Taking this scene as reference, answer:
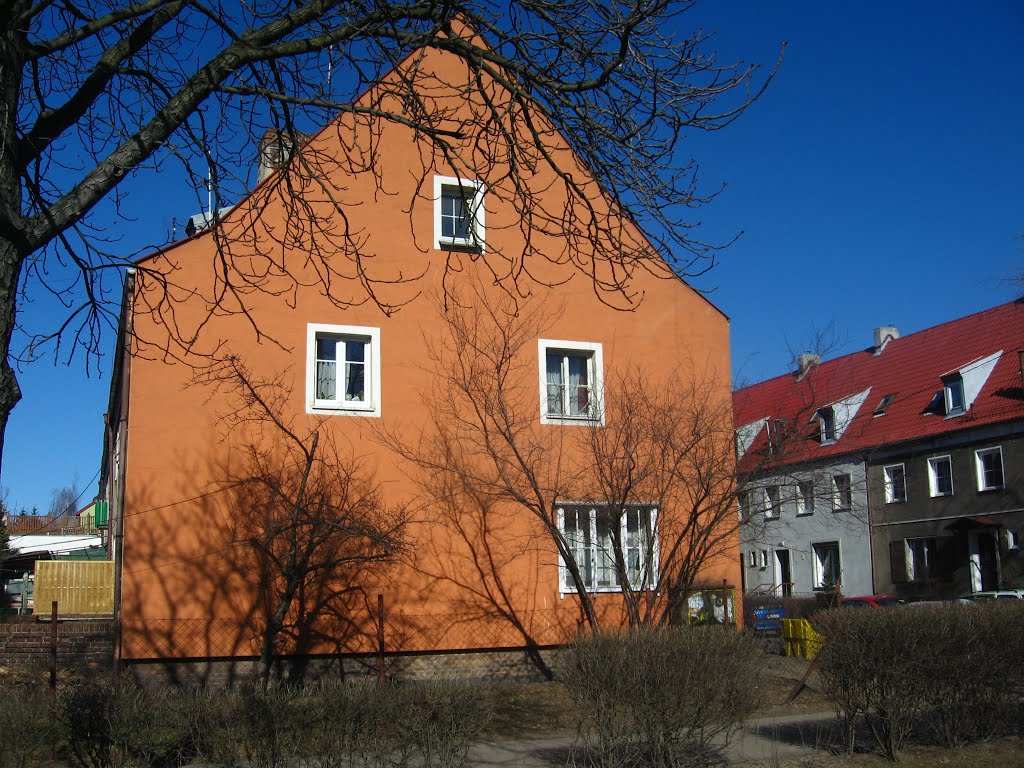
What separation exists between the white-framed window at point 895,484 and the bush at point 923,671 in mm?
25979

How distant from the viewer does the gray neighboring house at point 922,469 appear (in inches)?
1198

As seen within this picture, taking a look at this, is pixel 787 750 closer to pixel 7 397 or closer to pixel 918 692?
pixel 918 692

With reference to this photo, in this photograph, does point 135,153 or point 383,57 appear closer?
point 135,153

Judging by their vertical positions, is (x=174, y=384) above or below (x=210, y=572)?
above

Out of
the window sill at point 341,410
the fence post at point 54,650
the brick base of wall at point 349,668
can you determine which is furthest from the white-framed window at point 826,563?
the fence post at point 54,650

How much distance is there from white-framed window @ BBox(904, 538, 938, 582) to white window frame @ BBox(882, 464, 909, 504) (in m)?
1.54

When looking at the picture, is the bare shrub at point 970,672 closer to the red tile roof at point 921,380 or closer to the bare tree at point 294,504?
the bare tree at point 294,504

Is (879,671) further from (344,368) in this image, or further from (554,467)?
(344,368)

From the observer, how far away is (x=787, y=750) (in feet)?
30.7

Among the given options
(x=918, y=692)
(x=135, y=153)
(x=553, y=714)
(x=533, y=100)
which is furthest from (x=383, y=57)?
(x=553, y=714)

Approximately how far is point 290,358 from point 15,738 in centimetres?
875

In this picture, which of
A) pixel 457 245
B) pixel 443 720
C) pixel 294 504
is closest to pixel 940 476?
pixel 457 245

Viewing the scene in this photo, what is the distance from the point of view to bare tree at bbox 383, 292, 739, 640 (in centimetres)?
1484

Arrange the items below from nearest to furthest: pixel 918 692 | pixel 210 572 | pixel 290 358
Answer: pixel 918 692 < pixel 210 572 < pixel 290 358
